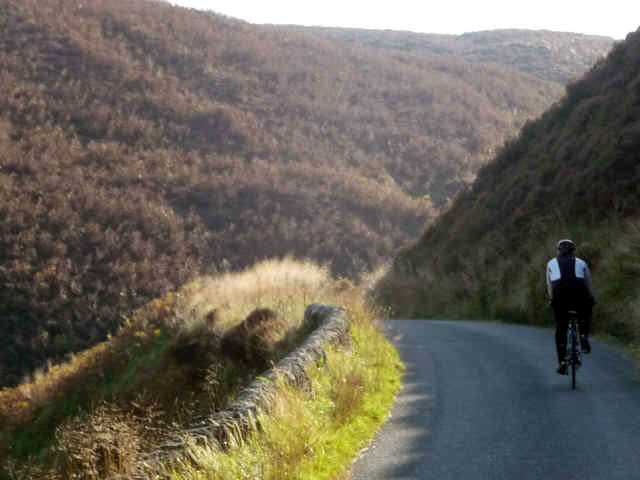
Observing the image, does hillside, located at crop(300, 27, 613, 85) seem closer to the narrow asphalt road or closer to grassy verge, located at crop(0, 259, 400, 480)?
grassy verge, located at crop(0, 259, 400, 480)

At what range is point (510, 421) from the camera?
26.0 feet

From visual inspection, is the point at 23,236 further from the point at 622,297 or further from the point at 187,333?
the point at 622,297

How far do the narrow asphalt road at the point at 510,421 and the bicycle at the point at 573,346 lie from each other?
29 cm

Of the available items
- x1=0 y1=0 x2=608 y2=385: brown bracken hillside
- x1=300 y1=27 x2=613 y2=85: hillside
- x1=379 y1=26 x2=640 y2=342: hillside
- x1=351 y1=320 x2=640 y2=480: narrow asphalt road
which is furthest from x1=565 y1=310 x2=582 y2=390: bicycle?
x1=300 y1=27 x2=613 y2=85: hillside

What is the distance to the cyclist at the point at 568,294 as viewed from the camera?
31.8 feet

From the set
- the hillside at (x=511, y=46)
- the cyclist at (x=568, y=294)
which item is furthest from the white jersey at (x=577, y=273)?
the hillside at (x=511, y=46)

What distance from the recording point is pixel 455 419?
8219 mm

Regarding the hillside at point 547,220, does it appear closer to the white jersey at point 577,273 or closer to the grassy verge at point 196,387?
the white jersey at point 577,273

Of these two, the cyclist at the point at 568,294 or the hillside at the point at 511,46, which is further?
the hillside at the point at 511,46

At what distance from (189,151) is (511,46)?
70.8 m

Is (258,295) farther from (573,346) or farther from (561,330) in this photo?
(573,346)

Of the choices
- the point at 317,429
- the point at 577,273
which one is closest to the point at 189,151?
the point at 577,273

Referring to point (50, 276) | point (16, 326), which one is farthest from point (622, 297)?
point (50, 276)

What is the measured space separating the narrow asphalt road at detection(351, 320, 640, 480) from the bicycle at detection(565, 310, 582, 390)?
29 cm
